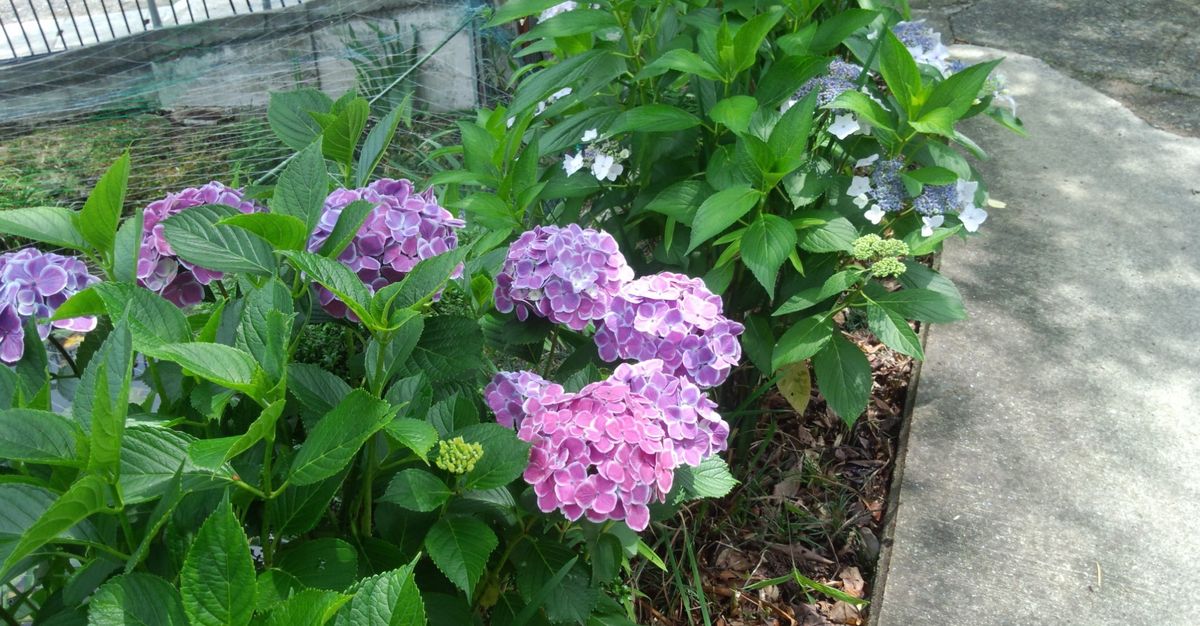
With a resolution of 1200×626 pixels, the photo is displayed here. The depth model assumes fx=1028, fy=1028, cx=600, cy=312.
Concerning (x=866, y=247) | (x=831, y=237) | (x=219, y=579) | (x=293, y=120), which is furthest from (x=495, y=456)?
(x=831, y=237)

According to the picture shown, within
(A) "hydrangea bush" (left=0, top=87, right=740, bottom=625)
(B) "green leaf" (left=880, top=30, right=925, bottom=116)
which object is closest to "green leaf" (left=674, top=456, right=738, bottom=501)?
(A) "hydrangea bush" (left=0, top=87, right=740, bottom=625)

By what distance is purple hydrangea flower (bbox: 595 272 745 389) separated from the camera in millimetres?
1444

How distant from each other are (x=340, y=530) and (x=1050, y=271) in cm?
234

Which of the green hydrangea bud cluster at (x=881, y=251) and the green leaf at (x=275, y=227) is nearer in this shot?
the green leaf at (x=275, y=227)

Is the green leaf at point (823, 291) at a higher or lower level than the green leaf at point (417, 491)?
lower

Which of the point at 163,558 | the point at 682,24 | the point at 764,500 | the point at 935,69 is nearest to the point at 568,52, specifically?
the point at 682,24

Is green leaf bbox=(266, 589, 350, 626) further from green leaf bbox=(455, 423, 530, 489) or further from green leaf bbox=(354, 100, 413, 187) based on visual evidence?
green leaf bbox=(354, 100, 413, 187)

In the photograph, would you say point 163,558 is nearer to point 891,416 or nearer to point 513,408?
point 513,408

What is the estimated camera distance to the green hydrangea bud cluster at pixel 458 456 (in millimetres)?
1185

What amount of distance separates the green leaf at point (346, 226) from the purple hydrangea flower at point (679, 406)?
1.25 feet

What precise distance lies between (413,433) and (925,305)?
1.24m

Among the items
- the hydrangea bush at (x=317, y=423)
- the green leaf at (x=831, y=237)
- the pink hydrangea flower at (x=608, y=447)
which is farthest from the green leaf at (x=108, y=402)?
the green leaf at (x=831, y=237)

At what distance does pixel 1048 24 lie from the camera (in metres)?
4.73

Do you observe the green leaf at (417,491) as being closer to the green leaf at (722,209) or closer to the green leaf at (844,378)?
the green leaf at (722,209)
